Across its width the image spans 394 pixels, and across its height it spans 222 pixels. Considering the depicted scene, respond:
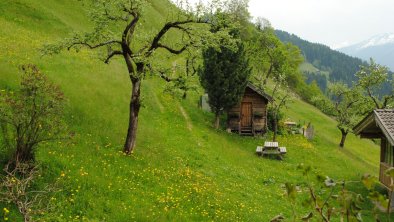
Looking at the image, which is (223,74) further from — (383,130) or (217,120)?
(383,130)

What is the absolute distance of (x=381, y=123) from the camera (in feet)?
76.9

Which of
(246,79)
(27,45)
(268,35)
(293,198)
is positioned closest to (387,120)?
(246,79)

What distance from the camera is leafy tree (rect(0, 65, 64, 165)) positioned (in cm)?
1445

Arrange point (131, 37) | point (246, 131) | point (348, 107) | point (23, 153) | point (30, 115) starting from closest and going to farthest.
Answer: point (30, 115), point (23, 153), point (131, 37), point (246, 131), point (348, 107)

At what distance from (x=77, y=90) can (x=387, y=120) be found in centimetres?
1923

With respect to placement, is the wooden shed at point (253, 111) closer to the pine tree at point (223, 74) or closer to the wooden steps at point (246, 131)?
the wooden steps at point (246, 131)

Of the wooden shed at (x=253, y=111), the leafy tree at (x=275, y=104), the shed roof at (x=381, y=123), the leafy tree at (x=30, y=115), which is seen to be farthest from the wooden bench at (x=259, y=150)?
the leafy tree at (x=30, y=115)

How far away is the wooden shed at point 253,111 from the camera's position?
42656mm

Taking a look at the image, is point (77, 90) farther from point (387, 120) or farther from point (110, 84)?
point (387, 120)

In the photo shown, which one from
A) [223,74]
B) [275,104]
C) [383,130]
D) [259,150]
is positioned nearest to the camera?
[383,130]

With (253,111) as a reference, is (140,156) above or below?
below

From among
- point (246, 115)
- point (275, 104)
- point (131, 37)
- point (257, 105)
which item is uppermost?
point (131, 37)

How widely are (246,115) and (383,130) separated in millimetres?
20847

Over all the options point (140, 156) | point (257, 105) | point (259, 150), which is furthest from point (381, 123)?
point (257, 105)
